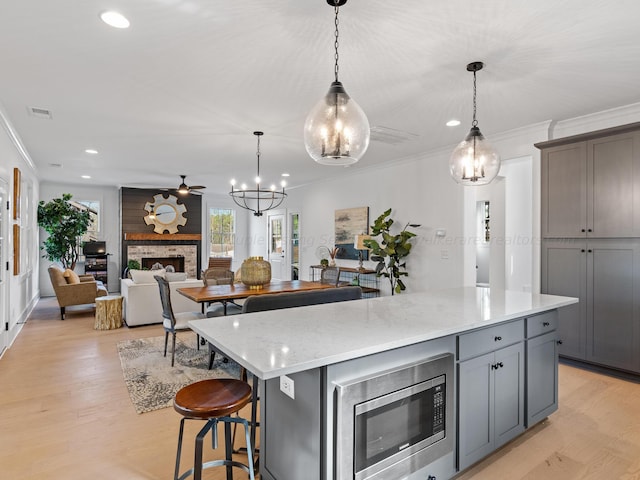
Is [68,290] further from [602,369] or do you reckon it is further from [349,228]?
[602,369]

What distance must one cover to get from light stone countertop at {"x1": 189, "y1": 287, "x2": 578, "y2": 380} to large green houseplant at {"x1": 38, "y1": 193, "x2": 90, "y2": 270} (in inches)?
268

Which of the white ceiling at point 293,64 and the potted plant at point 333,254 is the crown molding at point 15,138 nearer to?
the white ceiling at point 293,64

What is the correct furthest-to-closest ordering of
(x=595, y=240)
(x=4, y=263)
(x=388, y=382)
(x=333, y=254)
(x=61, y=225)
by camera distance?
(x=333, y=254) < (x=61, y=225) < (x=4, y=263) < (x=595, y=240) < (x=388, y=382)

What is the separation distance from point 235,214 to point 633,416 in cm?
980

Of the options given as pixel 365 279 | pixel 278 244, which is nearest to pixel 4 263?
pixel 365 279

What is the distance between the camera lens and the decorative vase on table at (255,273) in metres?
4.30

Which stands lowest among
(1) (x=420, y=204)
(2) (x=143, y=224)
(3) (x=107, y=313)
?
(3) (x=107, y=313)

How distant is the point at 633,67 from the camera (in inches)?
108

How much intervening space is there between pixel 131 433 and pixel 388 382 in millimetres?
1944

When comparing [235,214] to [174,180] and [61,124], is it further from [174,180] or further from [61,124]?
[61,124]

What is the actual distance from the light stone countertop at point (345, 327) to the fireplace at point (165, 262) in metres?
7.88

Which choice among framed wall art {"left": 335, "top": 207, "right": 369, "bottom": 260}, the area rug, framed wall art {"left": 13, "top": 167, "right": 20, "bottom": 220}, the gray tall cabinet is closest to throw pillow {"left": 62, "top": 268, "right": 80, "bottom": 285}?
framed wall art {"left": 13, "top": 167, "right": 20, "bottom": 220}

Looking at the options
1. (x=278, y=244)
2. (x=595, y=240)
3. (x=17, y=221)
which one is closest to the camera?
(x=595, y=240)

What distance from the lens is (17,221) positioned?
16.2ft
